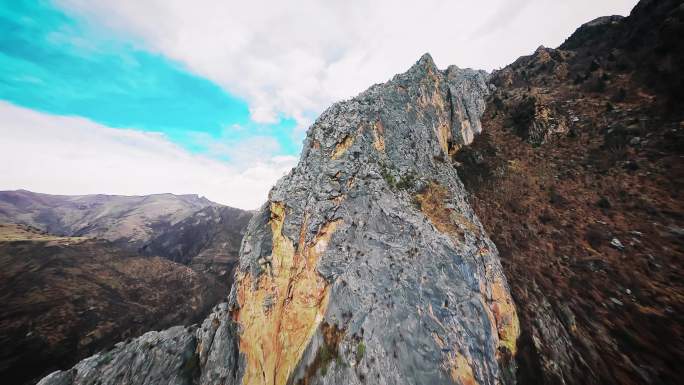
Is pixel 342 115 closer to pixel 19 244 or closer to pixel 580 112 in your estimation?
pixel 580 112

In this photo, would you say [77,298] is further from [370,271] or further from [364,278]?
[370,271]

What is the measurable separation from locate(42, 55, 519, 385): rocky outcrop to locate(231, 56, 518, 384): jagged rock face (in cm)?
7

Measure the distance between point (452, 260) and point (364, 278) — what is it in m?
5.63

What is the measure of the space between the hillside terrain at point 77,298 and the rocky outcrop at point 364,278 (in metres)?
34.3

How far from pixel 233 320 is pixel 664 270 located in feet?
89.5

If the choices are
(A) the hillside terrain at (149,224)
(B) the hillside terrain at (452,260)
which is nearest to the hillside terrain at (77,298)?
(A) the hillside terrain at (149,224)

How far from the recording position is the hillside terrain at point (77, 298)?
3878 cm

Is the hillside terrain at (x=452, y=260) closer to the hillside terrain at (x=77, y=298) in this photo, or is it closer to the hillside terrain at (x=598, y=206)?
the hillside terrain at (x=598, y=206)

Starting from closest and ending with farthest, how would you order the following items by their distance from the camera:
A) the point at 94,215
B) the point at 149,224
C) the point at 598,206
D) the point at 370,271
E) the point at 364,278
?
the point at 364,278, the point at 370,271, the point at 598,206, the point at 149,224, the point at 94,215

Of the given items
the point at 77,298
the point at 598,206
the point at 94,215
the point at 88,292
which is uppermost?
the point at 94,215

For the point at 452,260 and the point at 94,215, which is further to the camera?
the point at 94,215

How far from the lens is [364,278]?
1289 centimetres

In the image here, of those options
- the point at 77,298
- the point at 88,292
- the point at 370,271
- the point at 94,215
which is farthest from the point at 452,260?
the point at 94,215

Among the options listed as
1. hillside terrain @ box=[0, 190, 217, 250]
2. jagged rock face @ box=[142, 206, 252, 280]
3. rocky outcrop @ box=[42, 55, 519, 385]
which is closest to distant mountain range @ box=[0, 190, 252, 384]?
jagged rock face @ box=[142, 206, 252, 280]
